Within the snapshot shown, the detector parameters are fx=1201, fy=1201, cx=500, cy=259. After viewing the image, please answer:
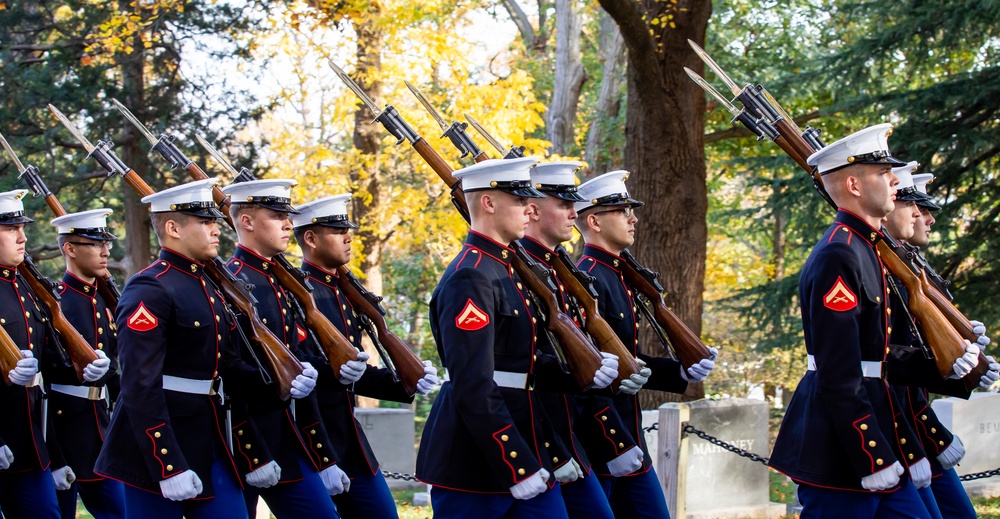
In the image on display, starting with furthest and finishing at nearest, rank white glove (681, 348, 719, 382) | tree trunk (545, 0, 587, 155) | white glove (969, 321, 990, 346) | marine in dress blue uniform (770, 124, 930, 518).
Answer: tree trunk (545, 0, 587, 155)
white glove (681, 348, 719, 382)
white glove (969, 321, 990, 346)
marine in dress blue uniform (770, 124, 930, 518)

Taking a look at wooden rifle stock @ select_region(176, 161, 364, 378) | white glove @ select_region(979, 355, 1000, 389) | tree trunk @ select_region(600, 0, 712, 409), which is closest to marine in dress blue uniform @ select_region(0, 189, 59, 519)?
wooden rifle stock @ select_region(176, 161, 364, 378)

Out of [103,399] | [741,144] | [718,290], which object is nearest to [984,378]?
[103,399]

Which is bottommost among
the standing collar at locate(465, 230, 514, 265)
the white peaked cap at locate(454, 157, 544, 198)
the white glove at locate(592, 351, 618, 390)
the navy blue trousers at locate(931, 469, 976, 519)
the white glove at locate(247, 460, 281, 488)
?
the navy blue trousers at locate(931, 469, 976, 519)

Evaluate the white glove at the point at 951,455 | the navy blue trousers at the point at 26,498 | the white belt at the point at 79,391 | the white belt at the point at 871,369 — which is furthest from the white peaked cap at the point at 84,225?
the white glove at the point at 951,455

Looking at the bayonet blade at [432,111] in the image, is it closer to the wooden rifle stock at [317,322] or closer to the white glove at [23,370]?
the wooden rifle stock at [317,322]

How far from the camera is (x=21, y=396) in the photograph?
20.3 feet

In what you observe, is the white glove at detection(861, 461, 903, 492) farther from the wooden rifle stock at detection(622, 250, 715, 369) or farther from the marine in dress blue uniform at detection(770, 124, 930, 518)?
the wooden rifle stock at detection(622, 250, 715, 369)

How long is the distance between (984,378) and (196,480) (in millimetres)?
3389

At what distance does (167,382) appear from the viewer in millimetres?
4984

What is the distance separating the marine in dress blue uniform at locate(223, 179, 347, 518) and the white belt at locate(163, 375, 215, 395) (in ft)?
1.22

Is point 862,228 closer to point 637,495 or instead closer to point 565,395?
point 565,395

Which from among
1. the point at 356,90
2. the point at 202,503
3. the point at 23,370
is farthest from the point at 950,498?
the point at 23,370

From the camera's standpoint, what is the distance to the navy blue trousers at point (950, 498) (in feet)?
18.1

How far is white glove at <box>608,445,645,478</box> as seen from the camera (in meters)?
5.50
